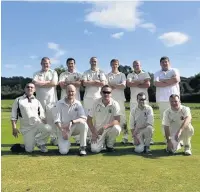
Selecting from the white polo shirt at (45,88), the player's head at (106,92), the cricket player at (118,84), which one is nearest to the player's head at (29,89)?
the white polo shirt at (45,88)

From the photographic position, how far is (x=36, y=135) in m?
9.92

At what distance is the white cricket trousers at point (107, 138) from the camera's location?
A: 9.62m

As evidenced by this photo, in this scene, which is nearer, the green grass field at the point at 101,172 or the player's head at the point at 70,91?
the green grass field at the point at 101,172

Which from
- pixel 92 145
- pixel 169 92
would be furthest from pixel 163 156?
pixel 169 92

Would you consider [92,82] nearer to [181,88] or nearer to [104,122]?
[104,122]

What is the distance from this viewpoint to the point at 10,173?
24.5 feet

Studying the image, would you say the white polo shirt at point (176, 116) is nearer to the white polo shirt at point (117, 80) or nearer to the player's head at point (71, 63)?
the white polo shirt at point (117, 80)

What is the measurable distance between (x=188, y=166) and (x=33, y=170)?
10.8 feet

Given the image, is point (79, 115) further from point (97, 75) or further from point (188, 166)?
point (188, 166)

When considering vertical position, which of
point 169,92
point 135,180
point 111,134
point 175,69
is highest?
point 175,69

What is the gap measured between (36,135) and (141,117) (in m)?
2.83

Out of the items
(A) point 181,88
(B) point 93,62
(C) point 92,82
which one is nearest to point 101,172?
(C) point 92,82

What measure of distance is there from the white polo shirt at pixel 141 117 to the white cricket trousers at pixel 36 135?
2234mm

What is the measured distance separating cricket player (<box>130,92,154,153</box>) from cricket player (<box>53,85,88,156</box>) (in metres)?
1.37
